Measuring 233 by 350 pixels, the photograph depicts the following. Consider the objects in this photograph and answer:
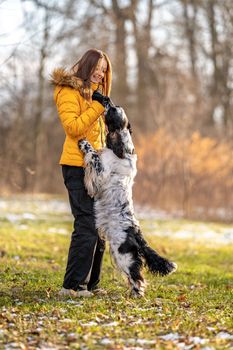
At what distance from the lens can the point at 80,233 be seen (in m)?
6.74

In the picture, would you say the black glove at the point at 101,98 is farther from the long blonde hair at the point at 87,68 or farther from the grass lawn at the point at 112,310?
the grass lawn at the point at 112,310

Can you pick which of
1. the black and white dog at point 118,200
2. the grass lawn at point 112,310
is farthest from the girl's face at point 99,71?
the grass lawn at point 112,310

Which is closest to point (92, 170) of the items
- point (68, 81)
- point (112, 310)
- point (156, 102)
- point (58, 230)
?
point (68, 81)

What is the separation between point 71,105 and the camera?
6.70 metres

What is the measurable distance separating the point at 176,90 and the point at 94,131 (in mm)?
21296

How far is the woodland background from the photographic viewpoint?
21578 mm

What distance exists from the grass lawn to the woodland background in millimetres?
9748

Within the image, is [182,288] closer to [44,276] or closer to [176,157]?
[44,276]

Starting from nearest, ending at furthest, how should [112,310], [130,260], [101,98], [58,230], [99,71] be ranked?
[112,310] < [130,260] < [101,98] < [99,71] < [58,230]

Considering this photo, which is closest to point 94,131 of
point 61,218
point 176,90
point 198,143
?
point 61,218

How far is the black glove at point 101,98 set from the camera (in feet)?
21.5

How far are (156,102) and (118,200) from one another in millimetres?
18305

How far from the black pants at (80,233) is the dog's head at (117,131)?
44 centimetres

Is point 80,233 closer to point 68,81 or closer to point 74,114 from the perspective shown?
point 74,114
